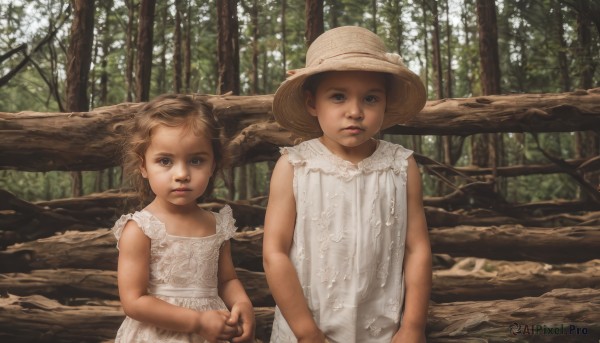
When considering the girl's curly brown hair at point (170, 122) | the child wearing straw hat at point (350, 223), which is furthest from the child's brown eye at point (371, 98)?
the girl's curly brown hair at point (170, 122)

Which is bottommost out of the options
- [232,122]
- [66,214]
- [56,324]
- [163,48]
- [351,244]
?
[56,324]

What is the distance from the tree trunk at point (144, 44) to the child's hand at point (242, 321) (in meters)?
2.44

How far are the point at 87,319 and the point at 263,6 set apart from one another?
222 cm

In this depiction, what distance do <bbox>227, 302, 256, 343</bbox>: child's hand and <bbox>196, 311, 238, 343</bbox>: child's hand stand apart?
2 cm

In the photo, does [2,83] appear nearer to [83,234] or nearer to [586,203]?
[83,234]

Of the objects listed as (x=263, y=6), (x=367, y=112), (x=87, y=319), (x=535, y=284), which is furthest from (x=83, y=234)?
(x=535, y=284)

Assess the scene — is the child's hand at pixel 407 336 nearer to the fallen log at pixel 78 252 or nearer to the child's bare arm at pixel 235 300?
the child's bare arm at pixel 235 300

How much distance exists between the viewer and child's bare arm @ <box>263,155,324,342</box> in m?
1.84

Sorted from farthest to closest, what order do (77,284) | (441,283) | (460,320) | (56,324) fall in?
(441,283) < (77,284) < (56,324) < (460,320)

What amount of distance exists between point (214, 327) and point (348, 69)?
2.88ft

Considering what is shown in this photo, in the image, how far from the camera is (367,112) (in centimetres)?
185

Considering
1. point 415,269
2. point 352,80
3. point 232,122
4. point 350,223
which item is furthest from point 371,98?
point 232,122

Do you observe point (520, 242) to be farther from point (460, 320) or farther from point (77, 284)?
point (77, 284)

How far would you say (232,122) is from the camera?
3.33 meters
